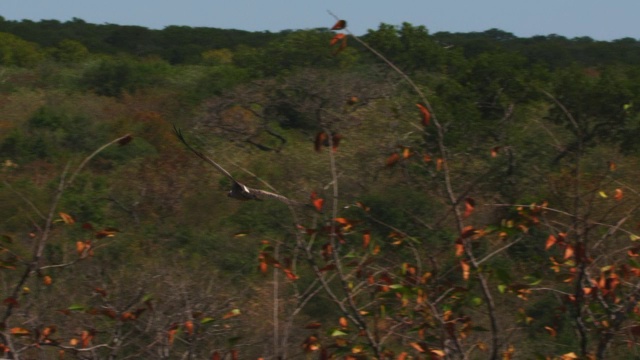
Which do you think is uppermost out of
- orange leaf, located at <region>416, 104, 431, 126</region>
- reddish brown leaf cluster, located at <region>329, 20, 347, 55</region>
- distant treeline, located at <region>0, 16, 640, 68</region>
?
reddish brown leaf cluster, located at <region>329, 20, 347, 55</region>

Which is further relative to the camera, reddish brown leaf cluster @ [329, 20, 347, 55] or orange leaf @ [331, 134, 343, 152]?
orange leaf @ [331, 134, 343, 152]

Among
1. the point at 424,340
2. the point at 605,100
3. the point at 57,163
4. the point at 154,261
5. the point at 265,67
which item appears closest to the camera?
the point at 424,340

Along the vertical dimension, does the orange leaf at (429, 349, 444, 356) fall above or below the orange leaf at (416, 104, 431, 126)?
below

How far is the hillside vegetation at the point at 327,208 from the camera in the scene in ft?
9.66

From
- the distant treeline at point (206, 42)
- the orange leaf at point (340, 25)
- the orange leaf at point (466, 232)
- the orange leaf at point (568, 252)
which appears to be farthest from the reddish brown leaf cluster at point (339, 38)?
the distant treeline at point (206, 42)

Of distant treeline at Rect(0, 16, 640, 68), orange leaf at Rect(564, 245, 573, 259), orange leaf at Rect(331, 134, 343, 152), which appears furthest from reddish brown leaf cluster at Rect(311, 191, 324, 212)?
distant treeline at Rect(0, 16, 640, 68)

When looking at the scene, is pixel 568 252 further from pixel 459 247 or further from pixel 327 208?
pixel 327 208

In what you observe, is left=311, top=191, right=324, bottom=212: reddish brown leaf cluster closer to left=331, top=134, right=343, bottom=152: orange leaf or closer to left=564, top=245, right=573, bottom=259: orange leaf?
left=331, top=134, right=343, bottom=152: orange leaf

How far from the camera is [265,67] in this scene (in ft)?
71.9

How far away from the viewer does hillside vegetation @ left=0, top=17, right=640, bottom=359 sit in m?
2.94

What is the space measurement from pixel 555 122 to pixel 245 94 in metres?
7.22

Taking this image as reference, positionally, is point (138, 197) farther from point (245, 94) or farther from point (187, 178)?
point (245, 94)

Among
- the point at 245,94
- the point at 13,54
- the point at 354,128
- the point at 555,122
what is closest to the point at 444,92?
the point at 354,128

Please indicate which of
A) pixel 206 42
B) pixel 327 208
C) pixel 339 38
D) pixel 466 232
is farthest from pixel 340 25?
pixel 206 42
